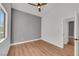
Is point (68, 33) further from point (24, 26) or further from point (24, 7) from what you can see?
point (24, 7)

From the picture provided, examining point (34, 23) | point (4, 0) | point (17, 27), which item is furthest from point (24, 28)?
point (4, 0)

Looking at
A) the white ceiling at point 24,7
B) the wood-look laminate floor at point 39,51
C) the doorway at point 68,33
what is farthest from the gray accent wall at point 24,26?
the doorway at point 68,33

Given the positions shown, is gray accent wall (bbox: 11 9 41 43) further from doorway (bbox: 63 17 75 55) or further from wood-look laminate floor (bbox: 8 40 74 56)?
doorway (bbox: 63 17 75 55)

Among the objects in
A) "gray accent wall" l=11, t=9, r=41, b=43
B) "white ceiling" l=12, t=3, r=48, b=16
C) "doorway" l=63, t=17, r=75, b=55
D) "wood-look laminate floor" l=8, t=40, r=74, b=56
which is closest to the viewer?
"wood-look laminate floor" l=8, t=40, r=74, b=56

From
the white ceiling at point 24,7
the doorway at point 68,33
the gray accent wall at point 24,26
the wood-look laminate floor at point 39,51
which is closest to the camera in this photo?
the wood-look laminate floor at point 39,51

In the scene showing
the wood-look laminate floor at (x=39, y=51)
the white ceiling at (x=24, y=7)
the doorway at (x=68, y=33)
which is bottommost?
the wood-look laminate floor at (x=39, y=51)

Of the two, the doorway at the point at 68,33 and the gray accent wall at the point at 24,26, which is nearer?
the gray accent wall at the point at 24,26

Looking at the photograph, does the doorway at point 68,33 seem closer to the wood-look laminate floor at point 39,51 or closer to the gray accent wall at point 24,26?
the wood-look laminate floor at point 39,51

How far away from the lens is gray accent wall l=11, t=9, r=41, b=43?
612 centimetres

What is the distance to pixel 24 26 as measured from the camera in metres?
6.84

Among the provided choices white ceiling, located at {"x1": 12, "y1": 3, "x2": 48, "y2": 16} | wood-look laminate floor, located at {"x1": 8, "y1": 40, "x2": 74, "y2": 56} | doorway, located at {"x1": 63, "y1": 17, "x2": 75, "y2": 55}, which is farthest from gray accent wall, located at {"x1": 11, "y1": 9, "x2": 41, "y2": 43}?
doorway, located at {"x1": 63, "y1": 17, "x2": 75, "y2": 55}

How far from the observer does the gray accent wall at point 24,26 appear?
6.12m

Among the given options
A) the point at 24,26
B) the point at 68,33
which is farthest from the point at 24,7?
the point at 68,33

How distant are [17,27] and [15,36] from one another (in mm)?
584
